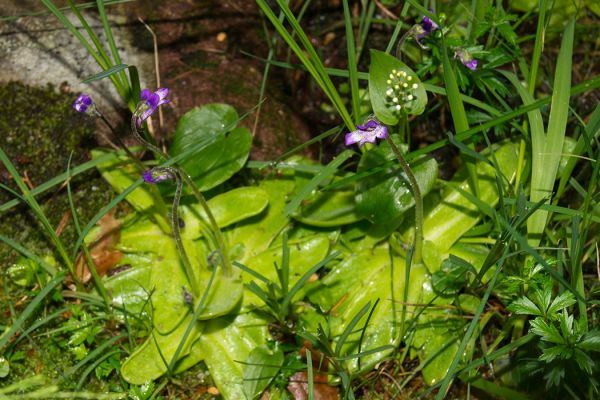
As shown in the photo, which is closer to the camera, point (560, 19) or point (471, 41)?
point (471, 41)

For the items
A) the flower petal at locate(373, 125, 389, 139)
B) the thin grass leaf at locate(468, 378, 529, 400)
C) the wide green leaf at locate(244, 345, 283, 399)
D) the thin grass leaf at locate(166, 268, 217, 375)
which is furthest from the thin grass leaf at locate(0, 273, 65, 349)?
the thin grass leaf at locate(468, 378, 529, 400)

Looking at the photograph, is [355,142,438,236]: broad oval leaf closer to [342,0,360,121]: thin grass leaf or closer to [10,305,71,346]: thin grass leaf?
[342,0,360,121]: thin grass leaf

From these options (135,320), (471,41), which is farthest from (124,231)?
(471,41)

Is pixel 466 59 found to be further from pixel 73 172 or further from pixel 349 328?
pixel 73 172

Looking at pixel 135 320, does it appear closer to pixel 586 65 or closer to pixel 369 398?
pixel 369 398

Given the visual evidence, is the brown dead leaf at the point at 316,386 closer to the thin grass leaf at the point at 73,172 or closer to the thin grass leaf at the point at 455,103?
the thin grass leaf at the point at 455,103

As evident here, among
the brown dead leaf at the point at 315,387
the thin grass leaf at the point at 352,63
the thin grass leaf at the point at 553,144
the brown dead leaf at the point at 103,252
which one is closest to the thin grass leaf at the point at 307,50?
the thin grass leaf at the point at 352,63
